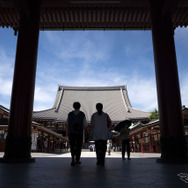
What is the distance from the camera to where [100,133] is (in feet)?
12.2

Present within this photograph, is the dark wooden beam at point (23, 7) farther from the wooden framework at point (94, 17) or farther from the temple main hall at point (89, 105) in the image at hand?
the temple main hall at point (89, 105)

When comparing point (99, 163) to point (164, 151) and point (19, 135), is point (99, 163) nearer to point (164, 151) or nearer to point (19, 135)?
point (164, 151)

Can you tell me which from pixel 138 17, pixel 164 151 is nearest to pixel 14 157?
pixel 164 151

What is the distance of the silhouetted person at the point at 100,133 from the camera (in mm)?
3684

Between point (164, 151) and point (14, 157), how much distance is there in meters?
3.31

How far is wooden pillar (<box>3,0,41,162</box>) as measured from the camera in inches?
167

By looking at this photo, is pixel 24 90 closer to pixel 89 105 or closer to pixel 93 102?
pixel 89 105

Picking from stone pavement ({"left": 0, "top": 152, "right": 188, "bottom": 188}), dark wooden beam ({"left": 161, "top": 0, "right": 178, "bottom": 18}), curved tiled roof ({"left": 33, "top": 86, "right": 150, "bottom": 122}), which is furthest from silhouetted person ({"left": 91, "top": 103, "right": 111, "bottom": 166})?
curved tiled roof ({"left": 33, "top": 86, "right": 150, "bottom": 122})

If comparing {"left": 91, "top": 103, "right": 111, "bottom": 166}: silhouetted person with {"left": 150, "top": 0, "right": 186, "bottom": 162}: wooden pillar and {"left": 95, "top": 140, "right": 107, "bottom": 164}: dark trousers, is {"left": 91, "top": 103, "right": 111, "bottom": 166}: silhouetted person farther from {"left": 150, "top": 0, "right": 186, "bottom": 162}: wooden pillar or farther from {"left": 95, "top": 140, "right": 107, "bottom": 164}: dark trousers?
{"left": 150, "top": 0, "right": 186, "bottom": 162}: wooden pillar

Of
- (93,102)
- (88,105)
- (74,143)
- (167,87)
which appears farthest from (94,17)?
(93,102)

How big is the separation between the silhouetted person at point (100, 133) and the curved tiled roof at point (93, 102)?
18.7 metres

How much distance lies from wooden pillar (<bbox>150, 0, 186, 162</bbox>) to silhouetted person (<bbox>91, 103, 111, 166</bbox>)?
1.42 metres

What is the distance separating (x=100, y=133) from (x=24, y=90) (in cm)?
218

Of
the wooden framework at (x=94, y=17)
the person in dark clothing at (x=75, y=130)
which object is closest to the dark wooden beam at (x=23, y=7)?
the wooden framework at (x=94, y=17)
